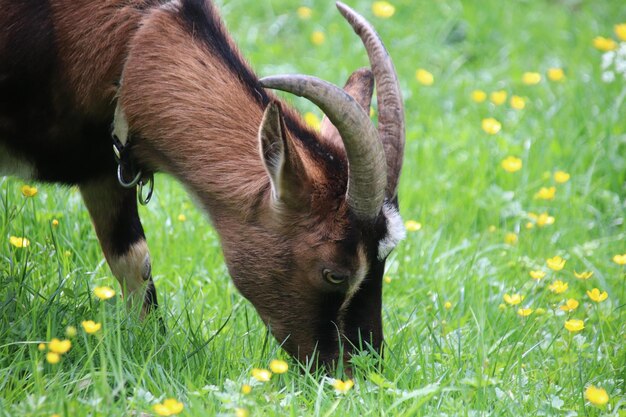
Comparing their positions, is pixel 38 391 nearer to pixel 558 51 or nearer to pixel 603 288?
pixel 603 288

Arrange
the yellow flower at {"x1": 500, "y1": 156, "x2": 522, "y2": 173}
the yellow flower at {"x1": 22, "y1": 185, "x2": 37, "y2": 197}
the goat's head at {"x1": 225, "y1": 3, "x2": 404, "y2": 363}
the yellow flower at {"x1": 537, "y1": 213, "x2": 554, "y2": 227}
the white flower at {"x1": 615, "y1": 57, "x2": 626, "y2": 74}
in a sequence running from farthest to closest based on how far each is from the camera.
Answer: the white flower at {"x1": 615, "y1": 57, "x2": 626, "y2": 74} < the yellow flower at {"x1": 500, "y1": 156, "x2": 522, "y2": 173} < the yellow flower at {"x1": 537, "y1": 213, "x2": 554, "y2": 227} < the yellow flower at {"x1": 22, "y1": 185, "x2": 37, "y2": 197} < the goat's head at {"x1": 225, "y1": 3, "x2": 404, "y2": 363}

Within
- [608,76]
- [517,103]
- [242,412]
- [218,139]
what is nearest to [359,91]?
[218,139]

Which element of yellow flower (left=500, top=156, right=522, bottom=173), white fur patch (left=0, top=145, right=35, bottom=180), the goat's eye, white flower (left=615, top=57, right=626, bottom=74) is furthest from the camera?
white flower (left=615, top=57, right=626, bottom=74)

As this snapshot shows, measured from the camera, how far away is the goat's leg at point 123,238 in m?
4.62

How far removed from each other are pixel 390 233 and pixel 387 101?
1.96 feet

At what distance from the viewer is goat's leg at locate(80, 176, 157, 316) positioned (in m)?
4.62

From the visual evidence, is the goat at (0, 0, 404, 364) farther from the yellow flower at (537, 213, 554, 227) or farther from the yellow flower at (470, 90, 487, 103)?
the yellow flower at (470, 90, 487, 103)

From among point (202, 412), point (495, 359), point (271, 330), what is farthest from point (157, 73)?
point (495, 359)

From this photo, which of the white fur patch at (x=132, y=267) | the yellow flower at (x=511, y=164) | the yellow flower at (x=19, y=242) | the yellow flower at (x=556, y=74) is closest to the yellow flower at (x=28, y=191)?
the yellow flower at (x=19, y=242)

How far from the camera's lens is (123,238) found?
4.73 meters

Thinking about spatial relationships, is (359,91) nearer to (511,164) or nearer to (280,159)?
(280,159)

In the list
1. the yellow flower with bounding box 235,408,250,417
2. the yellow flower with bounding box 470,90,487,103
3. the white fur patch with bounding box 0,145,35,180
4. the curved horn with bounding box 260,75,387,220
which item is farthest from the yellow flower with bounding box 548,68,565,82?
the yellow flower with bounding box 235,408,250,417

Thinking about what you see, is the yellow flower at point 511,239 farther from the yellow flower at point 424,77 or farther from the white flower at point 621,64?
the yellow flower at point 424,77

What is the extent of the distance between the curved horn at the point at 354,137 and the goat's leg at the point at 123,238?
1363mm
